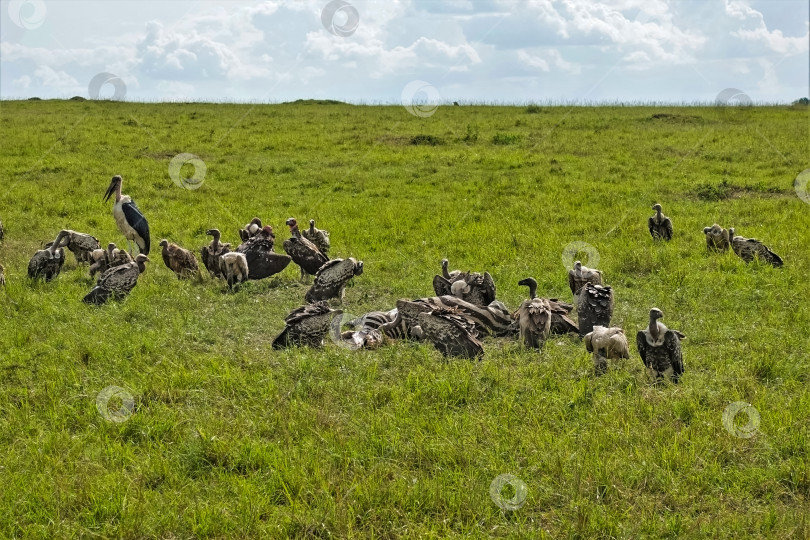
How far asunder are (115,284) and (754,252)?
34.1 ft

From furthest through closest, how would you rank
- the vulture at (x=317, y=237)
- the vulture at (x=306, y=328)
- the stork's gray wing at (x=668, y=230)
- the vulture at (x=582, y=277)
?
the stork's gray wing at (x=668, y=230) → the vulture at (x=317, y=237) → the vulture at (x=582, y=277) → the vulture at (x=306, y=328)

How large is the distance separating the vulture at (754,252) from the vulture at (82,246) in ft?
37.2

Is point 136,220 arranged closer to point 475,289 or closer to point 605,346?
point 475,289

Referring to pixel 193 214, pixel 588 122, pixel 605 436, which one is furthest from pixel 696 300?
pixel 588 122

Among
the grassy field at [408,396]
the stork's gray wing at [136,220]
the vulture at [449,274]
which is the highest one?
the stork's gray wing at [136,220]

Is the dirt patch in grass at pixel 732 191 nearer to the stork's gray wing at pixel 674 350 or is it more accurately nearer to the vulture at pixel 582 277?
the vulture at pixel 582 277

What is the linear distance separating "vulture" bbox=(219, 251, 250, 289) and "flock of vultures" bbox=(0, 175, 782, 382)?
16 millimetres

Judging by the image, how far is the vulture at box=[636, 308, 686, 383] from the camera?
303 inches

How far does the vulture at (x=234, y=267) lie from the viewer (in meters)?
12.0

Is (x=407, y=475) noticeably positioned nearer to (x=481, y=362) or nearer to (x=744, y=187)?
(x=481, y=362)

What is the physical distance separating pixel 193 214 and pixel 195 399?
11.7m

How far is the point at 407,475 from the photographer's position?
620 centimetres

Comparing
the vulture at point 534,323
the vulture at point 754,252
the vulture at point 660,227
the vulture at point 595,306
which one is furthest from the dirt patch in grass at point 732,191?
the vulture at point 534,323

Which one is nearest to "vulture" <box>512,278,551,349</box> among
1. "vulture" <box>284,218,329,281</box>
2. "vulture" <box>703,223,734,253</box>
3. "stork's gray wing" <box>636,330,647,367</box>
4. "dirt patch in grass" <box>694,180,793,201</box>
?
"stork's gray wing" <box>636,330,647,367</box>
